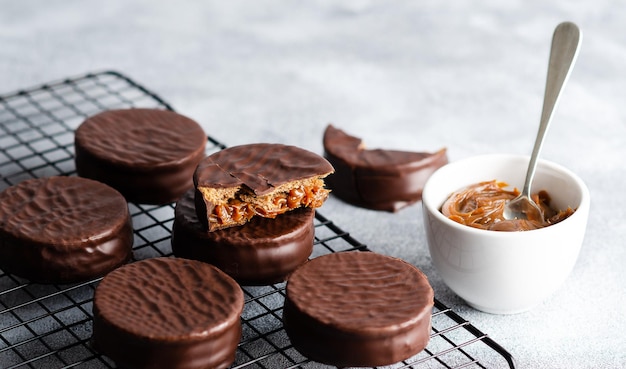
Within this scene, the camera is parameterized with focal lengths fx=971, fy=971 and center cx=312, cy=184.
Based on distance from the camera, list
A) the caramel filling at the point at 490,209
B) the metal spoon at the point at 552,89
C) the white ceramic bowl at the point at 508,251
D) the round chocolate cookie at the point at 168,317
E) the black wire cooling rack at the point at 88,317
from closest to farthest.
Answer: the round chocolate cookie at the point at 168,317
the black wire cooling rack at the point at 88,317
the white ceramic bowl at the point at 508,251
the caramel filling at the point at 490,209
the metal spoon at the point at 552,89

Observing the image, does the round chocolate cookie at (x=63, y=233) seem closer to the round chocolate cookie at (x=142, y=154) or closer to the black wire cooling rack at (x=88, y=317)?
the black wire cooling rack at (x=88, y=317)

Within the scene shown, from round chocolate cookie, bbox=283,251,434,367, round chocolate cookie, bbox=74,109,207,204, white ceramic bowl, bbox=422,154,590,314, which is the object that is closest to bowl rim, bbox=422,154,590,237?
white ceramic bowl, bbox=422,154,590,314

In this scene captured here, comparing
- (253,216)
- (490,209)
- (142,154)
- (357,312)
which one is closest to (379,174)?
(490,209)

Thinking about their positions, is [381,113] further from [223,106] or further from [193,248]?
[193,248]

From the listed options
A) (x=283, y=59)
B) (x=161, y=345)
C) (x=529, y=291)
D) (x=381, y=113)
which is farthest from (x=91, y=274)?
(x=283, y=59)

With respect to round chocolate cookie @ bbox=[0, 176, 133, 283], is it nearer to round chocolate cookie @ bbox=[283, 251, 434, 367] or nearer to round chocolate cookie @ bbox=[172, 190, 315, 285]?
round chocolate cookie @ bbox=[172, 190, 315, 285]

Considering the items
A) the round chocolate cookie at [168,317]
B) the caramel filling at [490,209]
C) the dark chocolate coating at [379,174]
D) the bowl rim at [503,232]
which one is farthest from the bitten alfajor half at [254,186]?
the dark chocolate coating at [379,174]

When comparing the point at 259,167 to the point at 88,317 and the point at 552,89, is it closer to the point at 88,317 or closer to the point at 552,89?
the point at 88,317
